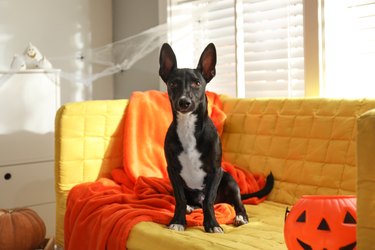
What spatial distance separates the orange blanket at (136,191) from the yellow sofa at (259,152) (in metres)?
0.08

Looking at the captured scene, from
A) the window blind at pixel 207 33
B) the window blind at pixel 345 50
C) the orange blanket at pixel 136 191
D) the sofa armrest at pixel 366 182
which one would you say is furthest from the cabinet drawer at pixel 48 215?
the sofa armrest at pixel 366 182

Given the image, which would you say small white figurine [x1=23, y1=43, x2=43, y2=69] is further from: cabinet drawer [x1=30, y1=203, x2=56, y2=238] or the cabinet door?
cabinet drawer [x1=30, y1=203, x2=56, y2=238]

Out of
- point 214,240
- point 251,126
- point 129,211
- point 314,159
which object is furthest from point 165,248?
point 251,126

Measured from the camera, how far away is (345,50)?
102 inches

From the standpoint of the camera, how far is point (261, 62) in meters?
3.03

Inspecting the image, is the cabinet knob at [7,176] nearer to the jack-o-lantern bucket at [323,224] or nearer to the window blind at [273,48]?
the window blind at [273,48]

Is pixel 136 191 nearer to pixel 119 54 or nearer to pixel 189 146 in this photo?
pixel 189 146

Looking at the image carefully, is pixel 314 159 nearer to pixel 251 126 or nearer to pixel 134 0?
pixel 251 126

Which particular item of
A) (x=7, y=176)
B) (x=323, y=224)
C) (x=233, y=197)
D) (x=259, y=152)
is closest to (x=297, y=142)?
(x=259, y=152)

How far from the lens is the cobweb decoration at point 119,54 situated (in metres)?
3.50

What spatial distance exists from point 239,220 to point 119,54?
188 centimetres

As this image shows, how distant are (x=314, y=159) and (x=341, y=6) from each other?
0.83 m

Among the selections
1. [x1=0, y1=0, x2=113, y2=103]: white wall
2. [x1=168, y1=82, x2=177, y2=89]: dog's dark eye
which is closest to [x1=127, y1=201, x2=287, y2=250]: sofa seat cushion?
[x1=168, y1=82, x2=177, y2=89]: dog's dark eye

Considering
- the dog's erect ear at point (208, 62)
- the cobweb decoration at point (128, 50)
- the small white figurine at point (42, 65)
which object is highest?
the cobweb decoration at point (128, 50)
